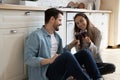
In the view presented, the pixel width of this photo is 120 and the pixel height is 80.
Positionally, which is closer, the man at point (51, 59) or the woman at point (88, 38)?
the man at point (51, 59)

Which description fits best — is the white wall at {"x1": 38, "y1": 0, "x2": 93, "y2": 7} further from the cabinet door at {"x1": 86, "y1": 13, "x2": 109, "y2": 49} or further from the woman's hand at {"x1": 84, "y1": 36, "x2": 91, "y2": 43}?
the woman's hand at {"x1": 84, "y1": 36, "x2": 91, "y2": 43}

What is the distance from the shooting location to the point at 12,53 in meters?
2.24

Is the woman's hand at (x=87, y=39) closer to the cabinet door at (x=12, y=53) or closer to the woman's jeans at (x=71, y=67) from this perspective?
the woman's jeans at (x=71, y=67)

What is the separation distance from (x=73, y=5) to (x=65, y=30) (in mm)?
1447

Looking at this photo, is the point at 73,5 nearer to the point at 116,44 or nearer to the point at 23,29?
the point at 116,44

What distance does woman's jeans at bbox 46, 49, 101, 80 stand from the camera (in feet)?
6.58

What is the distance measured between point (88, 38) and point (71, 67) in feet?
1.81

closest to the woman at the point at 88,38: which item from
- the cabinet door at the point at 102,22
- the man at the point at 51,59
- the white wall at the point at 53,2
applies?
the man at the point at 51,59

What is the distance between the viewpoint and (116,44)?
17.7ft

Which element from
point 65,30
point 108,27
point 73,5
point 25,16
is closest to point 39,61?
point 25,16

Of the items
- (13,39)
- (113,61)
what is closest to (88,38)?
(13,39)

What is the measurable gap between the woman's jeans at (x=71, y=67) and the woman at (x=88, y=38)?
240 millimetres

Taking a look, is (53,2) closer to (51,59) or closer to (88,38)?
(88,38)

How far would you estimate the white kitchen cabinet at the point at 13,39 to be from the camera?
2.13 metres
